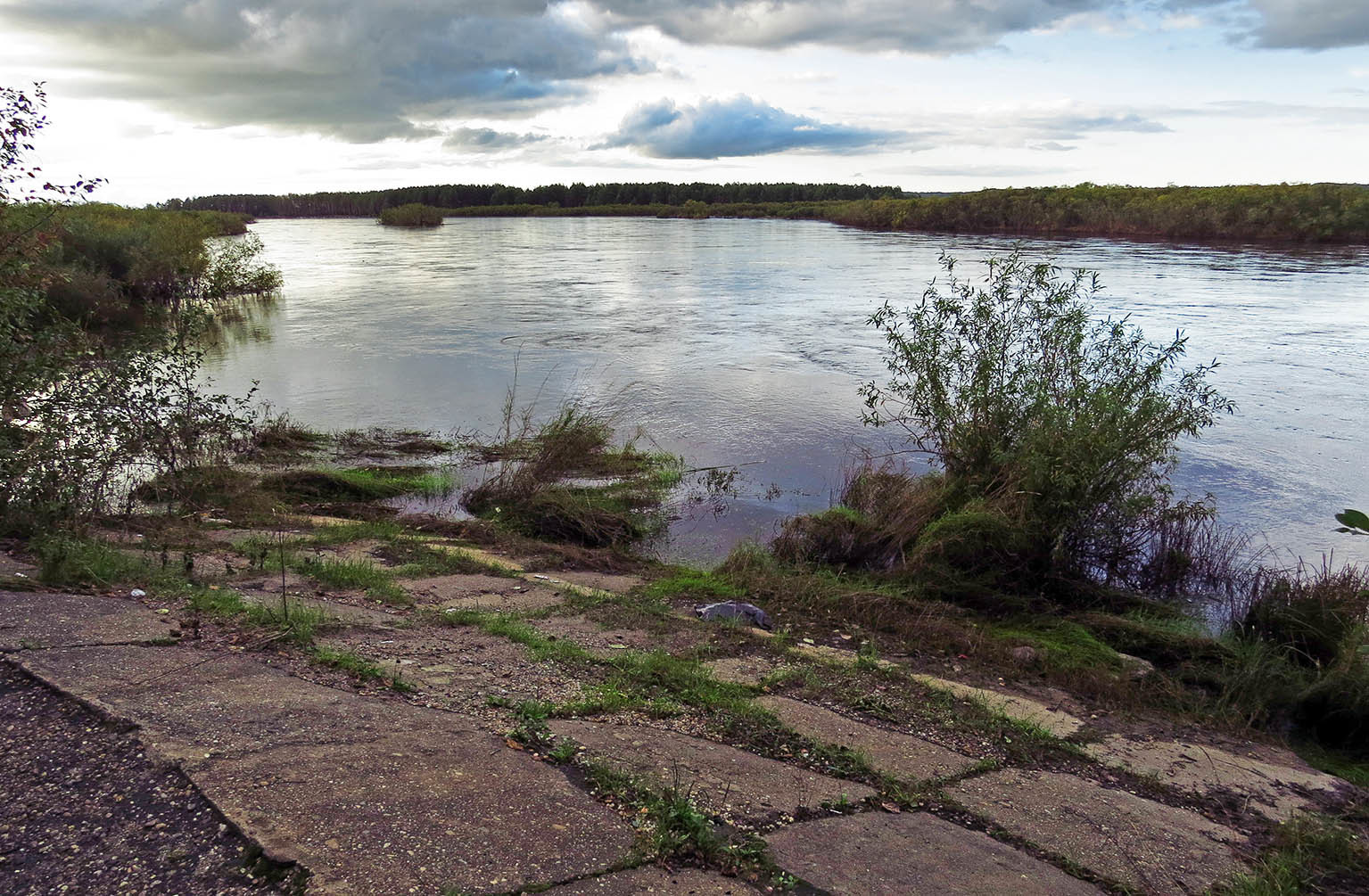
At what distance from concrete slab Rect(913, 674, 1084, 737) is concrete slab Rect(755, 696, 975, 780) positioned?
0.95m

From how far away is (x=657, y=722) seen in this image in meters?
4.39

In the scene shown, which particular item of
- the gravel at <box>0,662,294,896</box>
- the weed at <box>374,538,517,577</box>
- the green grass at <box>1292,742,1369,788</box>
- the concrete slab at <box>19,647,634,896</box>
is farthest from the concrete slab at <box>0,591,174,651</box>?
the green grass at <box>1292,742,1369,788</box>

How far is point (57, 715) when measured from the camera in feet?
11.3

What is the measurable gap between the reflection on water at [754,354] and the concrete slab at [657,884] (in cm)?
632

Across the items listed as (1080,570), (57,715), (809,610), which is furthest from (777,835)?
(1080,570)

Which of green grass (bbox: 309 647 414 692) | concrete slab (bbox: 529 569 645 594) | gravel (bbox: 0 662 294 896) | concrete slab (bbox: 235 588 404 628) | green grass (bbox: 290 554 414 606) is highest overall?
gravel (bbox: 0 662 294 896)

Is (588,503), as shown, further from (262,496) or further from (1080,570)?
(1080,570)

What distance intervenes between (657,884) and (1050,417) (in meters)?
6.93

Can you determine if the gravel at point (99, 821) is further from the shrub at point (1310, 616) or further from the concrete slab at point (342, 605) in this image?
the shrub at point (1310, 616)

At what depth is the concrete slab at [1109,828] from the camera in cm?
360

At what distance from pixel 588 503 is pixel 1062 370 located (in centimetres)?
524

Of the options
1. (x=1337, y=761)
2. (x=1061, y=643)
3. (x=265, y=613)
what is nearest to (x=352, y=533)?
(x=265, y=613)

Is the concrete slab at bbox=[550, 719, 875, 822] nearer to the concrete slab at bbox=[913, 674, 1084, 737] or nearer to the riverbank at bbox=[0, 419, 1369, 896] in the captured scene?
the riverbank at bbox=[0, 419, 1369, 896]

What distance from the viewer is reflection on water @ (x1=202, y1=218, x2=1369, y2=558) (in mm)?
11312
